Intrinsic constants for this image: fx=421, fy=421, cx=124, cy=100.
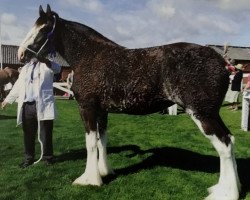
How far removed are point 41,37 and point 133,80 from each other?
6.46ft

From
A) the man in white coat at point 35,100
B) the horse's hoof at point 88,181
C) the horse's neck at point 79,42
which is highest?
the horse's neck at point 79,42

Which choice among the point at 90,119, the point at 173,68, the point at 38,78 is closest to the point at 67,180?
the point at 90,119

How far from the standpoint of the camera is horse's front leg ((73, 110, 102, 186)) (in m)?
7.11

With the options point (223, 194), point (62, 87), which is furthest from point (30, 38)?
point (62, 87)

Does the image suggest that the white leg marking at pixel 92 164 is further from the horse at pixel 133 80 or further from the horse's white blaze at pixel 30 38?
the horse's white blaze at pixel 30 38

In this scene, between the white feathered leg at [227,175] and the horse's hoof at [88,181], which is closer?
the white feathered leg at [227,175]

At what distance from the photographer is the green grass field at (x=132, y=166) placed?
6871 millimetres

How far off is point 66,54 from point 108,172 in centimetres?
229

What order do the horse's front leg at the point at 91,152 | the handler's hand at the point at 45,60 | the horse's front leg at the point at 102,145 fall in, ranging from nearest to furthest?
the horse's front leg at the point at 91,152 < the horse's front leg at the point at 102,145 < the handler's hand at the point at 45,60

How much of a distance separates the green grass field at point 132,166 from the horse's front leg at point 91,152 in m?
0.17

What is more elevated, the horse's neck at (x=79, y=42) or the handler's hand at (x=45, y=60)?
the horse's neck at (x=79, y=42)

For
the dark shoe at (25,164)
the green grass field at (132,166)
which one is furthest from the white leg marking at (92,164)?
the dark shoe at (25,164)

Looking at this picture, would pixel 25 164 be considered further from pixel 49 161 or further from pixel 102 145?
pixel 102 145

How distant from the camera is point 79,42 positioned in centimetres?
741
